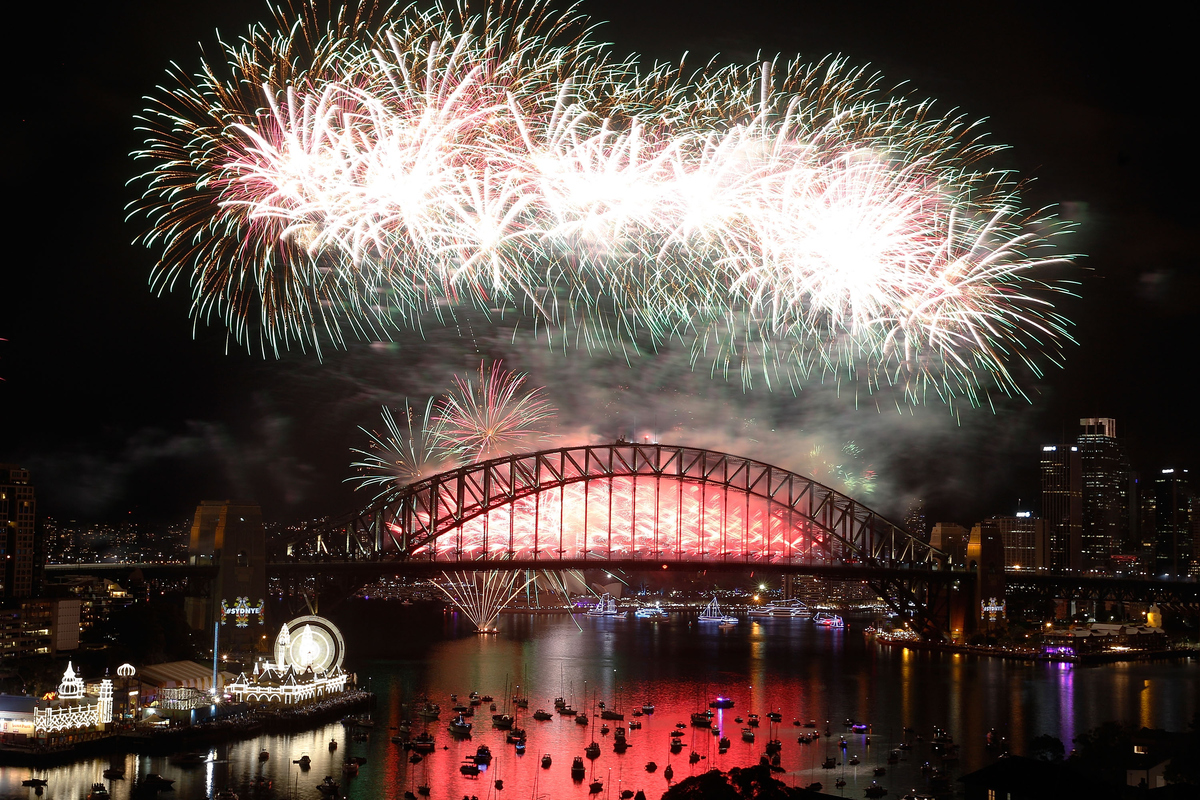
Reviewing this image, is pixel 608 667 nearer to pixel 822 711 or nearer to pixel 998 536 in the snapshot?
pixel 822 711

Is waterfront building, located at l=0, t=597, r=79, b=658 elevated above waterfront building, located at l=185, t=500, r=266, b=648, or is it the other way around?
waterfront building, located at l=185, t=500, r=266, b=648

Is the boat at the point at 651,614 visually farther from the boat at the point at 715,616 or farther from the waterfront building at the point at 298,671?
the waterfront building at the point at 298,671

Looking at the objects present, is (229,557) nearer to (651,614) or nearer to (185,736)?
(185,736)

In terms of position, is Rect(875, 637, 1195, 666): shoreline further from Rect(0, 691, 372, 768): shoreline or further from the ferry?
Rect(0, 691, 372, 768): shoreline

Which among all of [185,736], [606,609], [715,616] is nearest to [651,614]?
[715,616]

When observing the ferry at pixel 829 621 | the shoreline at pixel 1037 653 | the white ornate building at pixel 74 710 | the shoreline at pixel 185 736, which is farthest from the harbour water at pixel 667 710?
the ferry at pixel 829 621

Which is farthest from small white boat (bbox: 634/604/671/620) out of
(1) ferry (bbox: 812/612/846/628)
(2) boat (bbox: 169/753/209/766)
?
(2) boat (bbox: 169/753/209/766)

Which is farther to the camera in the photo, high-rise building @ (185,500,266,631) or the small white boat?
the small white boat
